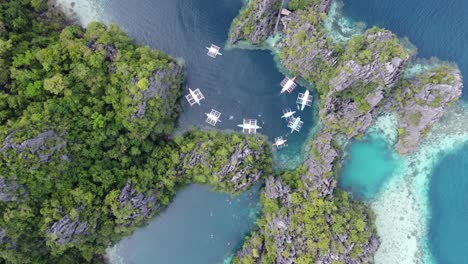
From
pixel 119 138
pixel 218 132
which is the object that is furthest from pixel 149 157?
pixel 218 132

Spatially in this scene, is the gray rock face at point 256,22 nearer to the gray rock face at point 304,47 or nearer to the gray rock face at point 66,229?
the gray rock face at point 304,47

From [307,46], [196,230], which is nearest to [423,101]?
[307,46]

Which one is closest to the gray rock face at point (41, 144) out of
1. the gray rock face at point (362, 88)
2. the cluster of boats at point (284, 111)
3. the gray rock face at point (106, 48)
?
the gray rock face at point (106, 48)

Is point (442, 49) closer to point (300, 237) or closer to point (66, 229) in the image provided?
point (300, 237)

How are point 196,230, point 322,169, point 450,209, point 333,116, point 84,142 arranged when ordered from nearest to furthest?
point 84,142 → point 322,169 → point 333,116 → point 450,209 → point 196,230

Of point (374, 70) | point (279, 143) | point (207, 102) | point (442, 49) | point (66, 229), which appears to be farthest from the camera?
point (207, 102)

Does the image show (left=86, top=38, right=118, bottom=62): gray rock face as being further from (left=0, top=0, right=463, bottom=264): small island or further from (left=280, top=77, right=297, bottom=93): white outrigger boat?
(left=280, top=77, right=297, bottom=93): white outrigger boat

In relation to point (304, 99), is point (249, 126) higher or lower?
lower

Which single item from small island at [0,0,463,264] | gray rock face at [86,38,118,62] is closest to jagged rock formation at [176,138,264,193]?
small island at [0,0,463,264]
